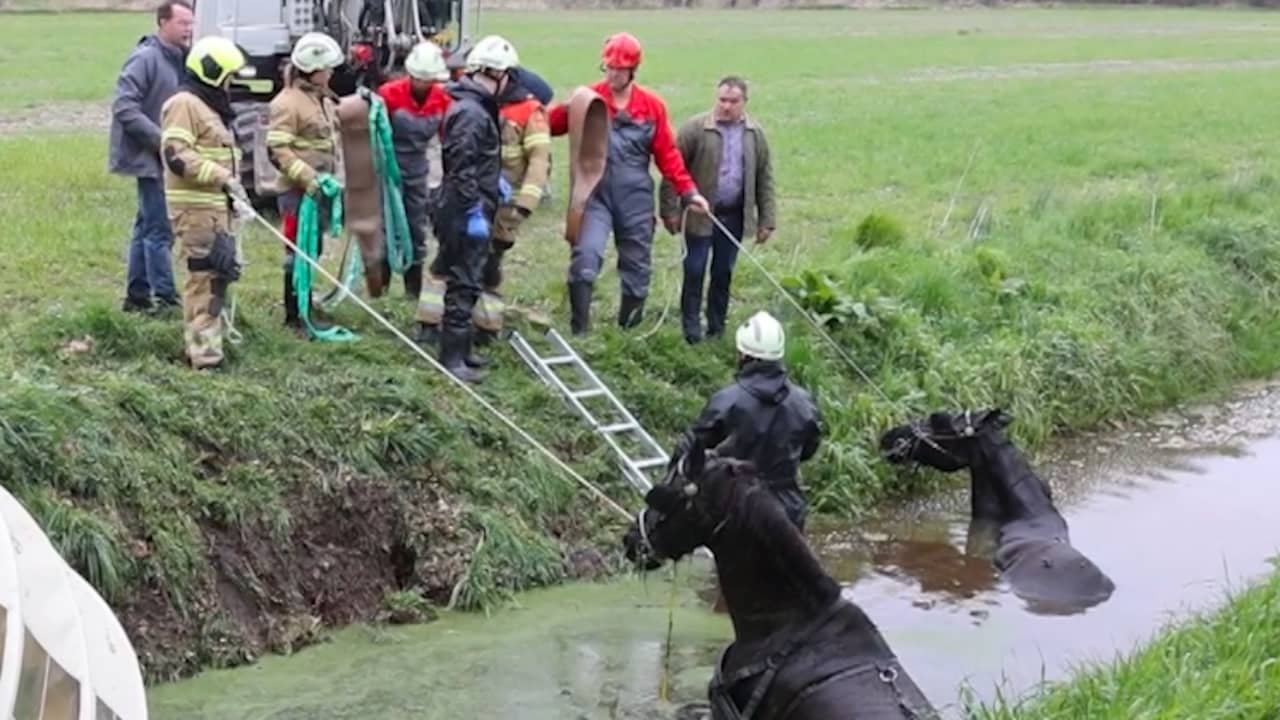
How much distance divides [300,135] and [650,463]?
9.96ft

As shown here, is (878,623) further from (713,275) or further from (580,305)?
(713,275)

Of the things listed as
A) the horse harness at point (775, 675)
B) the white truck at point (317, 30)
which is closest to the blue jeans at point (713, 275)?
the horse harness at point (775, 675)

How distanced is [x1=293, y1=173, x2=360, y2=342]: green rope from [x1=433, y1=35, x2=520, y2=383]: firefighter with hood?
2.31ft

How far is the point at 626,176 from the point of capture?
39.2 ft

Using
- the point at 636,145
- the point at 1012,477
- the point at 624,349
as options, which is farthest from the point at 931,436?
the point at 636,145

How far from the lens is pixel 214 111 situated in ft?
33.6

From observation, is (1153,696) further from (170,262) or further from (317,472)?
(170,262)

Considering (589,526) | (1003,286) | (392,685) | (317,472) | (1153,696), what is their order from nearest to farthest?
(1153,696) < (392,685) < (317,472) < (589,526) < (1003,286)

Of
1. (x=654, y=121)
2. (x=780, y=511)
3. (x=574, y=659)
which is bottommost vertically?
(x=574, y=659)

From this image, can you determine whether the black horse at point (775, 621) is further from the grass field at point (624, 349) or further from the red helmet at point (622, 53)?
the red helmet at point (622, 53)

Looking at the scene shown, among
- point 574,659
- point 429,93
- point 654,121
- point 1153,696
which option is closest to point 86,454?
point 574,659

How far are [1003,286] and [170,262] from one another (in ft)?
22.8

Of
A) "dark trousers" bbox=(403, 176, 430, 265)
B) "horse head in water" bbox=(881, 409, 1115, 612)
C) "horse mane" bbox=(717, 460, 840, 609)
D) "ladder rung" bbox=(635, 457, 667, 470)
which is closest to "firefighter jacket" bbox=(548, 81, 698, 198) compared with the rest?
"dark trousers" bbox=(403, 176, 430, 265)

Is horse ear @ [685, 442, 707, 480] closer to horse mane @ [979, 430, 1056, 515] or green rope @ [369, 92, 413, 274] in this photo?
horse mane @ [979, 430, 1056, 515]
